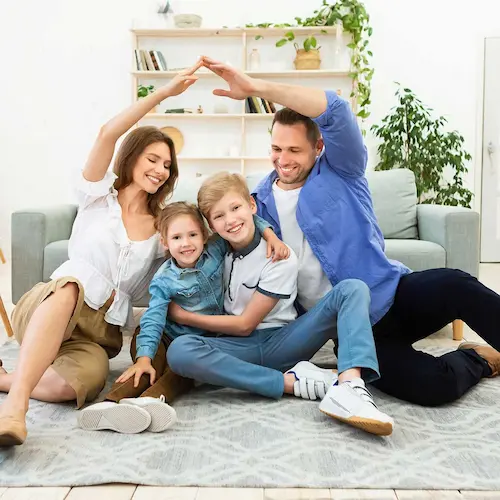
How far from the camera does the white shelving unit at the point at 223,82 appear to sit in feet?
19.0

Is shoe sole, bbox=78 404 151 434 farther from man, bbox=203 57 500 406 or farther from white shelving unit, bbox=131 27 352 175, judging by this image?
white shelving unit, bbox=131 27 352 175

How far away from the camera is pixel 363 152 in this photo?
2.03 m

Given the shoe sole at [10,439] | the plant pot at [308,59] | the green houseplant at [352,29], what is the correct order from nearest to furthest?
the shoe sole at [10,439] < the green houseplant at [352,29] < the plant pot at [308,59]

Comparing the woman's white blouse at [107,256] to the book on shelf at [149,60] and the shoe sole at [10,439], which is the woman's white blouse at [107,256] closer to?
the shoe sole at [10,439]

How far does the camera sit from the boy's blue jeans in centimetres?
181

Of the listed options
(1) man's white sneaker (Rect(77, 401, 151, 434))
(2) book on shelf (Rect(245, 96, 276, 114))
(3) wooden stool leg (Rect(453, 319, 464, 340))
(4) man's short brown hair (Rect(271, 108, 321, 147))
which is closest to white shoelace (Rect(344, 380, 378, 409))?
(1) man's white sneaker (Rect(77, 401, 151, 434))

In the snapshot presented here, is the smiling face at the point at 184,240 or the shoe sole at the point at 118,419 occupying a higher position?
the smiling face at the point at 184,240

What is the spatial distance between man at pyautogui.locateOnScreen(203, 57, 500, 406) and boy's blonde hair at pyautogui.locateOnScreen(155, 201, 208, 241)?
0.22 m

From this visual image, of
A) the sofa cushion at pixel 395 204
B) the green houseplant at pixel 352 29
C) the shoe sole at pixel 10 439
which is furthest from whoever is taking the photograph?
the green houseplant at pixel 352 29

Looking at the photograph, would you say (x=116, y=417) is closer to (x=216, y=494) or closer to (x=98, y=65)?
(x=216, y=494)

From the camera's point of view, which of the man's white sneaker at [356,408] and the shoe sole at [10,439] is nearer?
the shoe sole at [10,439]

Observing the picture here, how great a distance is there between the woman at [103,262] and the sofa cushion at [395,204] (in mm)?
1547

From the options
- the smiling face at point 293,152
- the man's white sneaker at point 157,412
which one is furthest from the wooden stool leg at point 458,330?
the man's white sneaker at point 157,412

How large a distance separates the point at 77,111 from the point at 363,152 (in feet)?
14.8
